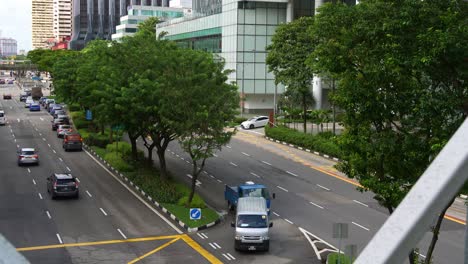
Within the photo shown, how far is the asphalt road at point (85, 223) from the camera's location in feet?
70.5

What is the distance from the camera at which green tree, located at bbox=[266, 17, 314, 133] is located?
1965 inches

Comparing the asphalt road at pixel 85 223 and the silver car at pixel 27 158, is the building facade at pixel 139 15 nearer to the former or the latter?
the silver car at pixel 27 158

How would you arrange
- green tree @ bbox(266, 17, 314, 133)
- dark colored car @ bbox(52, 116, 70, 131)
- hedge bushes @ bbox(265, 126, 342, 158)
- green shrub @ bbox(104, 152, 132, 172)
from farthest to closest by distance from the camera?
dark colored car @ bbox(52, 116, 70, 131) → green tree @ bbox(266, 17, 314, 133) → hedge bushes @ bbox(265, 126, 342, 158) → green shrub @ bbox(104, 152, 132, 172)

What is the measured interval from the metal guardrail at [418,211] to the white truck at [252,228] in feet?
64.6

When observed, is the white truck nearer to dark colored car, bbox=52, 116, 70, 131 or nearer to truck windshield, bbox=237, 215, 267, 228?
truck windshield, bbox=237, 215, 267, 228

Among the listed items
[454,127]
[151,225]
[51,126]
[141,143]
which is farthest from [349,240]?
[51,126]

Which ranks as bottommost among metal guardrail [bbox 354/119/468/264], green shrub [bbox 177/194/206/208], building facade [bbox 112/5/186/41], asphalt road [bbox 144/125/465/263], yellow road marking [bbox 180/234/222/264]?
yellow road marking [bbox 180/234/222/264]

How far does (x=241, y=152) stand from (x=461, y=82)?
115 feet

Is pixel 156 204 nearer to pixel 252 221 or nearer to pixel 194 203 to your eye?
pixel 194 203

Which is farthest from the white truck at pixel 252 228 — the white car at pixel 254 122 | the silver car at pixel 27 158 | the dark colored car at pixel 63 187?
the white car at pixel 254 122

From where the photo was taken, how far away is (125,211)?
1114 inches

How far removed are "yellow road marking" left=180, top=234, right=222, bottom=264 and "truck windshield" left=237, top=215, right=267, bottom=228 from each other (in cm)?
169

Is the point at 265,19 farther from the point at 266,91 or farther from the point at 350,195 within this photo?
the point at 350,195

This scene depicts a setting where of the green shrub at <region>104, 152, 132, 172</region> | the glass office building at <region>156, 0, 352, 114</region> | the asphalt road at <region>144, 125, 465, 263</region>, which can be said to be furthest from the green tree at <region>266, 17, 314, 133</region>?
the glass office building at <region>156, 0, 352, 114</region>
